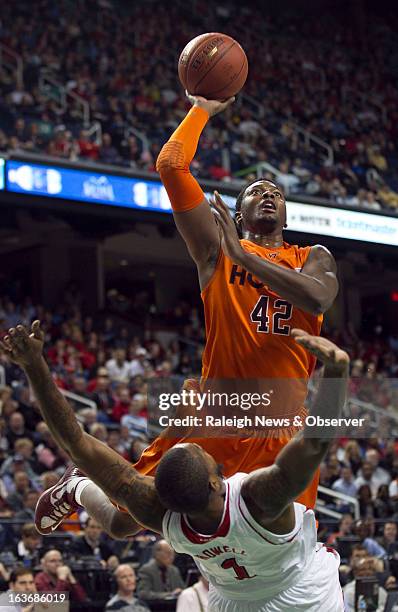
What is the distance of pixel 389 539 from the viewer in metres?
10.7

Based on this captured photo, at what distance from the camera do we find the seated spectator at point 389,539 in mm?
10406

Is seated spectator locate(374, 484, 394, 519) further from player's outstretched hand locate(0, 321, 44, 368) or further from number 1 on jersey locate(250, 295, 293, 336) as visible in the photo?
player's outstretched hand locate(0, 321, 44, 368)

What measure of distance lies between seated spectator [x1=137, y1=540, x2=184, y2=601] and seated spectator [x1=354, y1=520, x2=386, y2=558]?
2210 millimetres

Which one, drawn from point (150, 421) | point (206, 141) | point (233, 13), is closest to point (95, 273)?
point (206, 141)

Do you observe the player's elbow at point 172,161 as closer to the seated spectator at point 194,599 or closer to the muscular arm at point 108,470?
the muscular arm at point 108,470

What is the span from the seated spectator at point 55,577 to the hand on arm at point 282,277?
14.3 ft

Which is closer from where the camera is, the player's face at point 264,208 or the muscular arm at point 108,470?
the muscular arm at point 108,470

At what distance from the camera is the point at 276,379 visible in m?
4.32

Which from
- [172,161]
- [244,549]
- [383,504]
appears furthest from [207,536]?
[383,504]

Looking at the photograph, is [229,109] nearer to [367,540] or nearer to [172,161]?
[367,540]

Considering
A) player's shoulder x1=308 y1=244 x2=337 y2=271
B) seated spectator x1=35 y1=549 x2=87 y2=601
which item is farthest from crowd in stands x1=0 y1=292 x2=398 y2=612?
player's shoulder x1=308 y1=244 x2=337 y2=271

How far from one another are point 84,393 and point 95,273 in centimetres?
744

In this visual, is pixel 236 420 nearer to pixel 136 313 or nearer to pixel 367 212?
pixel 367 212

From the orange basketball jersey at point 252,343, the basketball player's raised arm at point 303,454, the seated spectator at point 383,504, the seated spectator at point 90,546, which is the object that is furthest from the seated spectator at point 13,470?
the basketball player's raised arm at point 303,454
